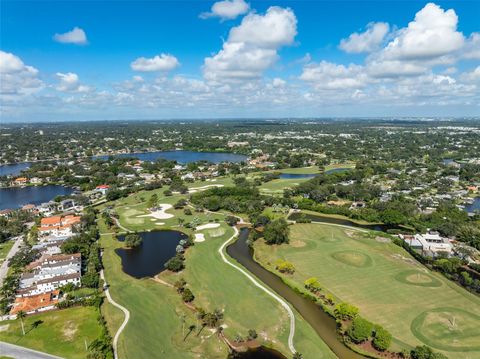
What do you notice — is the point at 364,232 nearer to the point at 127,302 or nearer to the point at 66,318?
the point at 127,302

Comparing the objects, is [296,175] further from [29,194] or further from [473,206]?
[29,194]

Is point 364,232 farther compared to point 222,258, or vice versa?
point 364,232

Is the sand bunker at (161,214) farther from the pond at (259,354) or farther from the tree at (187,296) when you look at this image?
the pond at (259,354)

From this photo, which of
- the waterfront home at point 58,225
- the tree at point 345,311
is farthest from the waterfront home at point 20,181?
the tree at point 345,311

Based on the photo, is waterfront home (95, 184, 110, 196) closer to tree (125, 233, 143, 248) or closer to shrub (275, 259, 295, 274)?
tree (125, 233, 143, 248)

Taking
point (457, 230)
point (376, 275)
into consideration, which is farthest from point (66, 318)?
point (457, 230)

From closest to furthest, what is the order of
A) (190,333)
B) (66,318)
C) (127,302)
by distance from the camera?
1. (190,333)
2. (66,318)
3. (127,302)
